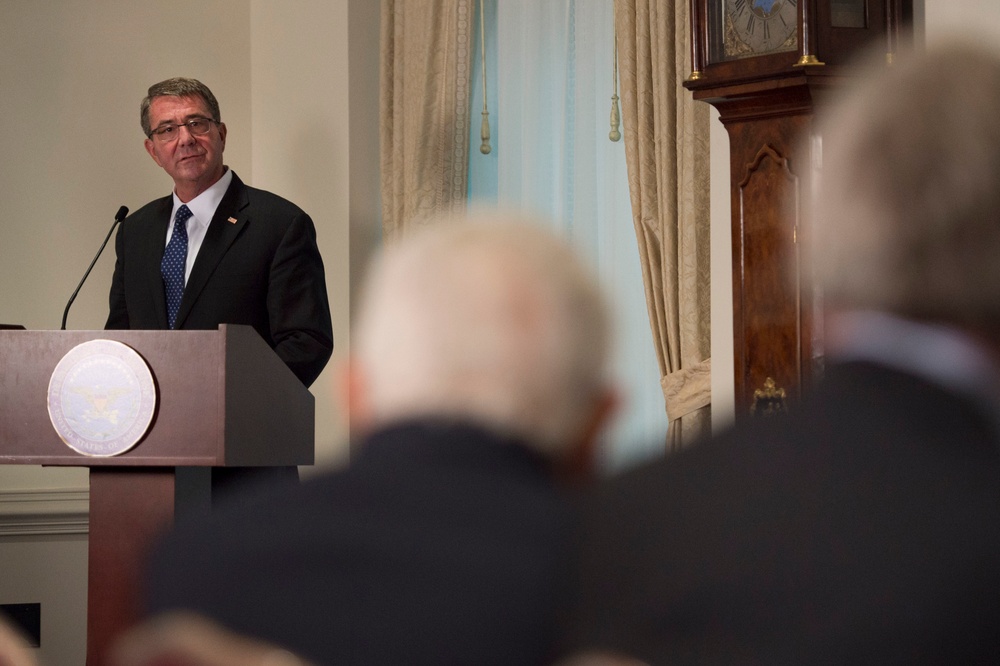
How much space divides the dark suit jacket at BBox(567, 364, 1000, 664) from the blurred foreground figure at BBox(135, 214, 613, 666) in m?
0.05

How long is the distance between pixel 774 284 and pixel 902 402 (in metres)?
2.76

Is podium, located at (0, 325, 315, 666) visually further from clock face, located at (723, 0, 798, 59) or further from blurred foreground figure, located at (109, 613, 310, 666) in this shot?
blurred foreground figure, located at (109, 613, 310, 666)

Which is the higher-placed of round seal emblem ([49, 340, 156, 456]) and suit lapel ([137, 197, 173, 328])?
suit lapel ([137, 197, 173, 328])

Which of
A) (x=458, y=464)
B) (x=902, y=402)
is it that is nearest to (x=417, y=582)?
(x=458, y=464)

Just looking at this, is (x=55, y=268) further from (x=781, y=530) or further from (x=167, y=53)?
(x=781, y=530)

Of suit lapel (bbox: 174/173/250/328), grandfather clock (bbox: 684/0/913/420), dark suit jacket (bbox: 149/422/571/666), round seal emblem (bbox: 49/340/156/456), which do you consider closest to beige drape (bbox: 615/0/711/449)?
grandfather clock (bbox: 684/0/913/420)

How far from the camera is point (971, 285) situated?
84 cm

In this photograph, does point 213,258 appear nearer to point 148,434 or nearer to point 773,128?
point 148,434

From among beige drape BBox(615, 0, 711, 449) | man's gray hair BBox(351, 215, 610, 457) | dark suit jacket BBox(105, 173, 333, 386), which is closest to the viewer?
man's gray hair BBox(351, 215, 610, 457)

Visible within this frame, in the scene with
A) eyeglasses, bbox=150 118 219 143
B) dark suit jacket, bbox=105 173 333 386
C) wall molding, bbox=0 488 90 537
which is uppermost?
eyeglasses, bbox=150 118 219 143

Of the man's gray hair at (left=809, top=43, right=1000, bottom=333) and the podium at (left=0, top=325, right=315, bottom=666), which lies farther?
the podium at (left=0, top=325, right=315, bottom=666)

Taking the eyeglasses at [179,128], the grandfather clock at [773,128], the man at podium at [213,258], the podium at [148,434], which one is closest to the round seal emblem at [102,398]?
the podium at [148,434]

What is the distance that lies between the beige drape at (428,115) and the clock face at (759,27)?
183 centimetres

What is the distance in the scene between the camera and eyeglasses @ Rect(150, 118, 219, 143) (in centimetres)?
385
